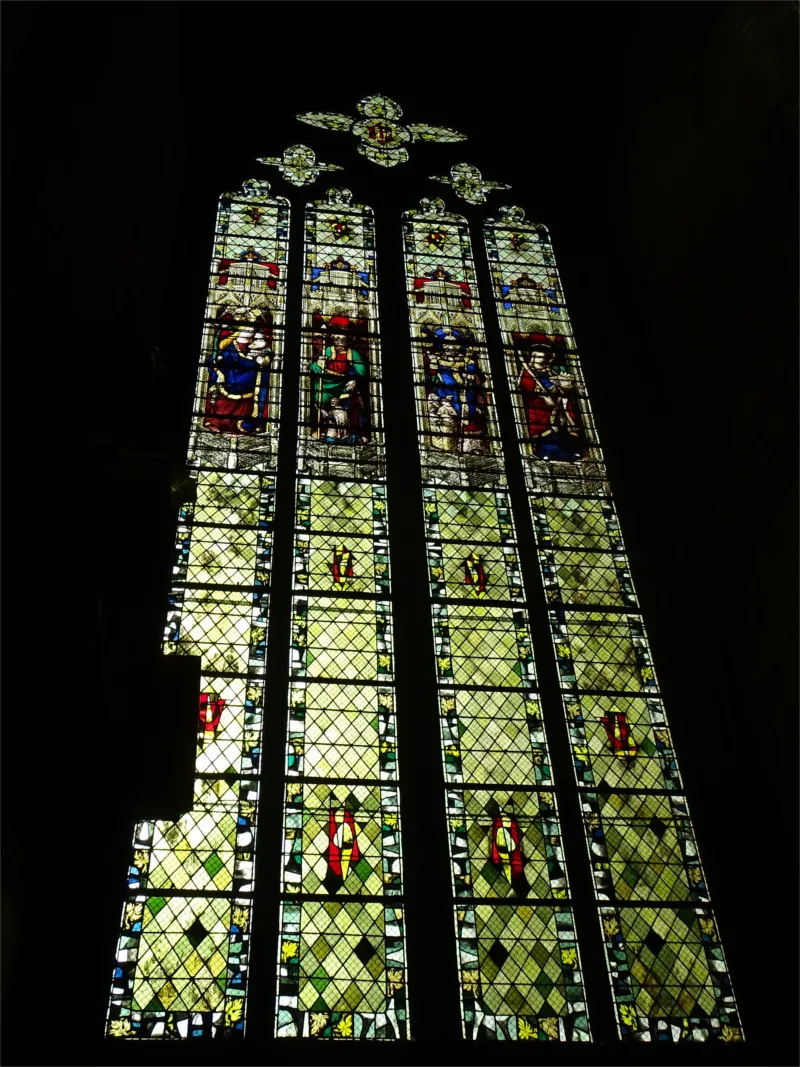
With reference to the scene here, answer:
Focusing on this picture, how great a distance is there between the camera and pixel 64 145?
4.90m

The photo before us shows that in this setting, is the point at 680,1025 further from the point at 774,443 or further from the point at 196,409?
the point at 196,409

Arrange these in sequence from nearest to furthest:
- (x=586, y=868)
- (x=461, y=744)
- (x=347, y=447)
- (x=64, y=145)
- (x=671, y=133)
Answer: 1. (x=64, y=145)
2. (x=586, y=868)
3. (x=461, y=744)
4. (x=347, y=447)
5. (x=671, y=133)

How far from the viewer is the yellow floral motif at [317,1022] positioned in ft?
15.3

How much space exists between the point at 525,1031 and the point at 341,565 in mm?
2629

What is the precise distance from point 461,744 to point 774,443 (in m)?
2.50

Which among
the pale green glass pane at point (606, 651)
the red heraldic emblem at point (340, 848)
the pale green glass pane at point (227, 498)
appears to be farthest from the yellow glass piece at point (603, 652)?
the pale green glass pane at point (227, 498)

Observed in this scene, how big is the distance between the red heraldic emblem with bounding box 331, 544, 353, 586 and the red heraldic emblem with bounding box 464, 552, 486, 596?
25.6 inches

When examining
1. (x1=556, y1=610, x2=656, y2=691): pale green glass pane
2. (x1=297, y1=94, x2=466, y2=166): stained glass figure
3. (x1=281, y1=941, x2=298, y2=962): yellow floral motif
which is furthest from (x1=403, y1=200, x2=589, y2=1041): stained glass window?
(x1=297, y1=94, x2=466, y2=166): stained glass figure

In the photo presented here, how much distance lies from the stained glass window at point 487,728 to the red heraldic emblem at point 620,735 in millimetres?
371

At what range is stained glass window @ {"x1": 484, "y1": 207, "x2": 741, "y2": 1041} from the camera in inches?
199

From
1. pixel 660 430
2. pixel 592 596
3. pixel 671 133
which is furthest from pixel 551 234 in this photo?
pixel 592 596

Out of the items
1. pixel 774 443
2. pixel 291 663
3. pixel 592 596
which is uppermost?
pixel 774 443

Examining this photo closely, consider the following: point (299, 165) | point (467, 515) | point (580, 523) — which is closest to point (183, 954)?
point (467, 515)

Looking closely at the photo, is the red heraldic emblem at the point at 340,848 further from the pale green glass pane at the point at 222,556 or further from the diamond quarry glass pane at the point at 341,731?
the pale green glass pane at the point at 222,556
